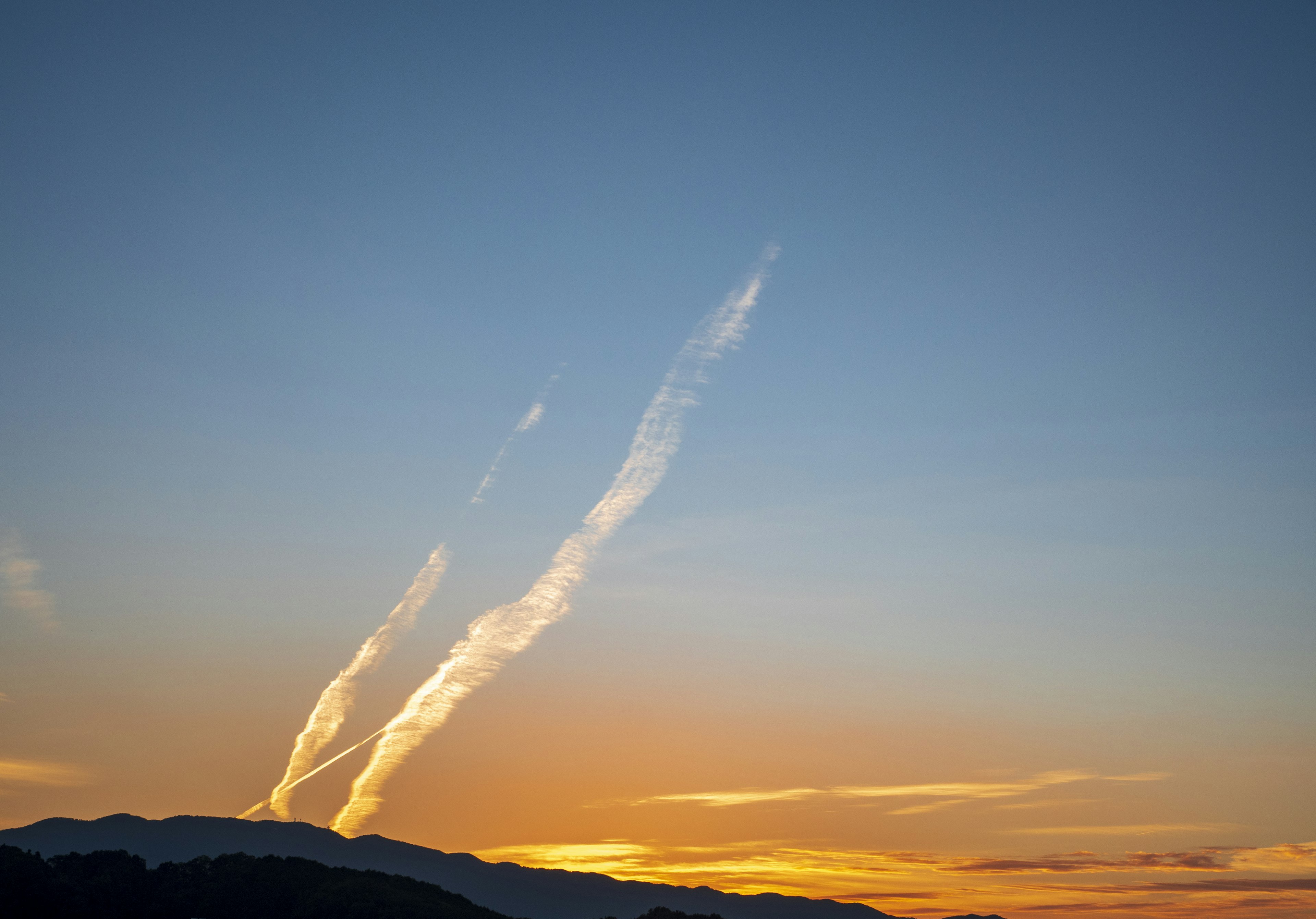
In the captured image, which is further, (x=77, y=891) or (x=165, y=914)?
(x=165, y=914)

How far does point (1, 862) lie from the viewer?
3063 inches

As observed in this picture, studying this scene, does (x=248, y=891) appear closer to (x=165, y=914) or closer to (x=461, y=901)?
(x=165, y=914)

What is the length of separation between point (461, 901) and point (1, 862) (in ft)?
178

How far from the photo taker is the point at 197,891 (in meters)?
90.4

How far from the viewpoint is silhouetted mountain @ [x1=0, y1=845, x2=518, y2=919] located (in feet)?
253

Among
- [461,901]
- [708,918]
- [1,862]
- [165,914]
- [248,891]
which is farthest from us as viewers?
[461,901]

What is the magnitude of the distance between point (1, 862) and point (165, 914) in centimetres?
1555

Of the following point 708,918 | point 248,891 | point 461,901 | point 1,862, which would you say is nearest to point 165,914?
point 248,891

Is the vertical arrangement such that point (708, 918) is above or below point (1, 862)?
below

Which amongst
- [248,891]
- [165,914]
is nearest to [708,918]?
[248,891]

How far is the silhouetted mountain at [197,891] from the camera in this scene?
77.2 m

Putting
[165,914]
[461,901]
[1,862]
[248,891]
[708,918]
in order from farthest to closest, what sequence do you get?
1. [461,901]
2. [708,918]
3. [248,891]
4. [165,914]
5. [1,862]

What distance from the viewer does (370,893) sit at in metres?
97.8

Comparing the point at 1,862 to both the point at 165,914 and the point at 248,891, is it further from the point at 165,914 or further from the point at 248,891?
the point at 248,891
